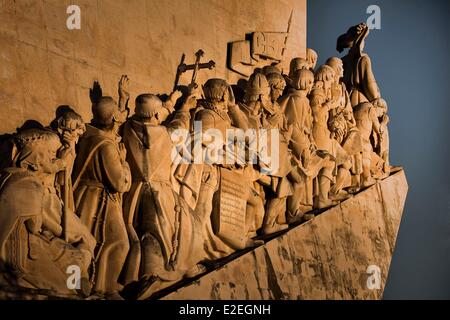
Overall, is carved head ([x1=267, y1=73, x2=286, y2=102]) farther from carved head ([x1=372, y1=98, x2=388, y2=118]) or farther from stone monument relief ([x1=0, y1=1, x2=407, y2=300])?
carved head ([x1=372, y1=98, x2=388, y2=118])

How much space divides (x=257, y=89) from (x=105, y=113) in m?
1.98

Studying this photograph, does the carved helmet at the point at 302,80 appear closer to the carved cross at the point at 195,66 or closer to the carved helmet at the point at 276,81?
the carved helmet at the point at 276,81

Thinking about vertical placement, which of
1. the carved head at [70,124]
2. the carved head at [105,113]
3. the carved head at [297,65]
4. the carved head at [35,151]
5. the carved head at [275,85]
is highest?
the carved head at [297,65]

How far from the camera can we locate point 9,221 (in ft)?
22.8

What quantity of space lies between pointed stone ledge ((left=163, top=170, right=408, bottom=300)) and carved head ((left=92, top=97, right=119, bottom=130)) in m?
1.42

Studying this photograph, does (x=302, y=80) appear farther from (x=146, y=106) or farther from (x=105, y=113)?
(x=105, y=113)

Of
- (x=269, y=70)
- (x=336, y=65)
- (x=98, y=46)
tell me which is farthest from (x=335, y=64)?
(x=98, y=46)

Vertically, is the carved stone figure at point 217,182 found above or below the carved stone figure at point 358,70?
below

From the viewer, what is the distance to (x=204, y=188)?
857 centimetres

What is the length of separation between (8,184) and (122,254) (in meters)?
1.08

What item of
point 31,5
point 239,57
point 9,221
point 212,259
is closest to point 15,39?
point 31,5

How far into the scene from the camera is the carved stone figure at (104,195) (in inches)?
299

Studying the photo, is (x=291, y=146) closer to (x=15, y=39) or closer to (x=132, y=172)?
(x=132, y=172)

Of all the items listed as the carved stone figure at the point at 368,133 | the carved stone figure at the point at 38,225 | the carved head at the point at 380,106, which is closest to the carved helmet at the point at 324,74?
the carved stone figure at the point at 368,133
